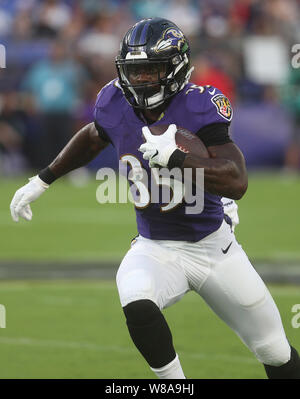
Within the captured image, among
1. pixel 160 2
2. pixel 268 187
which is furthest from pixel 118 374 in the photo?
pixel 160 2

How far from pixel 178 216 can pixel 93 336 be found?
1.74 metres

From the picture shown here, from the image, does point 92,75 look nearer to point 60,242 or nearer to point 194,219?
point 60,242

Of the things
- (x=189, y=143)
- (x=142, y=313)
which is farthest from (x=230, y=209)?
(x=142, y=313)

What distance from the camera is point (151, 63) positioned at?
3879 millimetres

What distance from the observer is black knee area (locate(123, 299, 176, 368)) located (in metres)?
3.59

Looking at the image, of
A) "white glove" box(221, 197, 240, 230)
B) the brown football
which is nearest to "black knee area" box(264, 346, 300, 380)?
"white glove" box(221, 197, 240, 230)

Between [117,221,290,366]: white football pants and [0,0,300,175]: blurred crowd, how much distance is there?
9.28 meters

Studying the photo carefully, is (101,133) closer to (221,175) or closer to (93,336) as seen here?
(221,175)

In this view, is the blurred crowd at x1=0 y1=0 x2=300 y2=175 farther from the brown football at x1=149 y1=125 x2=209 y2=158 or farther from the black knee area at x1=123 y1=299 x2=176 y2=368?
the black knee area at x1=123 y1=299 x2=176 y2=368

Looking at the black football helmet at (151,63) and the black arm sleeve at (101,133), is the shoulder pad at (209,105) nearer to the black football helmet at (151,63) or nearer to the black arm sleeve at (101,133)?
the black football helmet at (151,63)

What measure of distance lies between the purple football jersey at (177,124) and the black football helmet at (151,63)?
8 cm

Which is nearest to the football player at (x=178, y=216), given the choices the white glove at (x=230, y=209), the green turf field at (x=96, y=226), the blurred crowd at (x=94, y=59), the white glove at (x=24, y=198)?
the white glove at (x=230, y=209)

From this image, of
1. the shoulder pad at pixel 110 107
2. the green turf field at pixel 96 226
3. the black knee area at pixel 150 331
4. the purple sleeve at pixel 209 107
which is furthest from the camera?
the green turf field at pixel 96 226

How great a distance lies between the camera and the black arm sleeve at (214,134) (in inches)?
151
